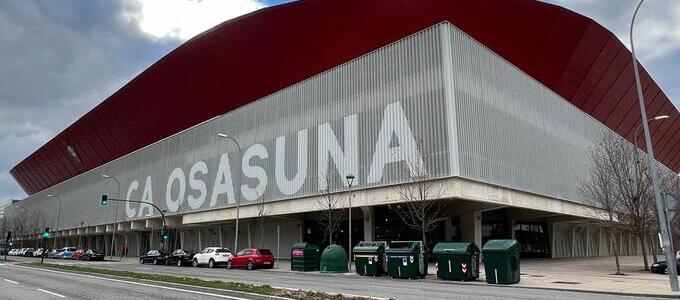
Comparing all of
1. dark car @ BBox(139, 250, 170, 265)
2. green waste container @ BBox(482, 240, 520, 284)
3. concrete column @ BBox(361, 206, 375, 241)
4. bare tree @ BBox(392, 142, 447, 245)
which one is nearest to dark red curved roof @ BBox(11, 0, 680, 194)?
concrete column @ BBox(361, 206, 375, 241)

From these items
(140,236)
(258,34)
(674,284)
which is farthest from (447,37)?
(140,236)

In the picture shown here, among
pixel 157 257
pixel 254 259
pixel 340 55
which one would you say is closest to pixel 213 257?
pixel 254 259

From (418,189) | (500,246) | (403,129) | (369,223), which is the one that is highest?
(403,129)

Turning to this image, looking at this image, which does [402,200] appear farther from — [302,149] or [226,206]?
[226,206]

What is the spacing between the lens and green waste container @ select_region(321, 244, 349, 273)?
27406 mm

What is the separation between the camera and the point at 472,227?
114 feet

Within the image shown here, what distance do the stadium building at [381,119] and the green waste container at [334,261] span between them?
540 centimetres

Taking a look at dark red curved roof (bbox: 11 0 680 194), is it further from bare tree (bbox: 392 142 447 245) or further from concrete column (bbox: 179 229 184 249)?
bare tree (bbox: 392 142 447 245)

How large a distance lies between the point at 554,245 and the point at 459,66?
28.1 meters

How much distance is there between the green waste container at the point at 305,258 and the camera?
97.3ft

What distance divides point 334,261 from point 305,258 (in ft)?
9.31

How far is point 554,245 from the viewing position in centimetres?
5050

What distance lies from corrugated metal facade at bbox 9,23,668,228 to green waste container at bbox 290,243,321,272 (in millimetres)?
5767

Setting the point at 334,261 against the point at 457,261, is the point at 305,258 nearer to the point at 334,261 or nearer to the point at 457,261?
the point at 334,261
